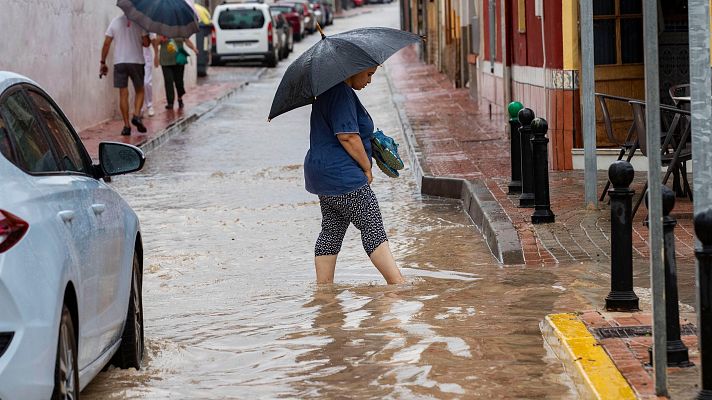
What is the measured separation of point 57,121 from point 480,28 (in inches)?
811

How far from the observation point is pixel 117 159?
727 cm

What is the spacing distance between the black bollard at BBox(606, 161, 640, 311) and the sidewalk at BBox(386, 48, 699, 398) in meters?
0.16

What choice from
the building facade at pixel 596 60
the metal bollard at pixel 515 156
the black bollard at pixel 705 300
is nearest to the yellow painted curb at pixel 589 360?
the black bollard at pixel 705 300

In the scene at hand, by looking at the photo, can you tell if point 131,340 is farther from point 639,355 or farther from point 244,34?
point 244,34

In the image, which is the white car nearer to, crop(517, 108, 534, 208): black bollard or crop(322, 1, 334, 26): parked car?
crop(517, 108, 534, 208): black bollard

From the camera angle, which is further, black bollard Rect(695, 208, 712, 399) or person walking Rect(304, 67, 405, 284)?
person walking Rect(304, 67, 405, 284)

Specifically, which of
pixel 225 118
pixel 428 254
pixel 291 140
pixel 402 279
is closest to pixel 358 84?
pixel 402 279

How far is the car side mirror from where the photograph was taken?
7.21m

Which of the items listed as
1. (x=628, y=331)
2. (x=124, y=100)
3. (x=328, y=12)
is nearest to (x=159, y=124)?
(x=124, y=100)

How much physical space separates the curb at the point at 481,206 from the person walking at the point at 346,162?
1.45 m

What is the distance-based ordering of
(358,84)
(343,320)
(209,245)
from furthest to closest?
1. (209,245)
2. (358,84)
3. (343,320)

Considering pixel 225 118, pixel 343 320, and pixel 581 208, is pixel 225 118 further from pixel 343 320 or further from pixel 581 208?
pixel 343 320

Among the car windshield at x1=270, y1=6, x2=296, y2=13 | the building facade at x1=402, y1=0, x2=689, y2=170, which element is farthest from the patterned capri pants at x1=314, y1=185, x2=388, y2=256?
the car windshield at x1=270, y1=6, x2=296, y2=13

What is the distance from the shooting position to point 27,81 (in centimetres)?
659
